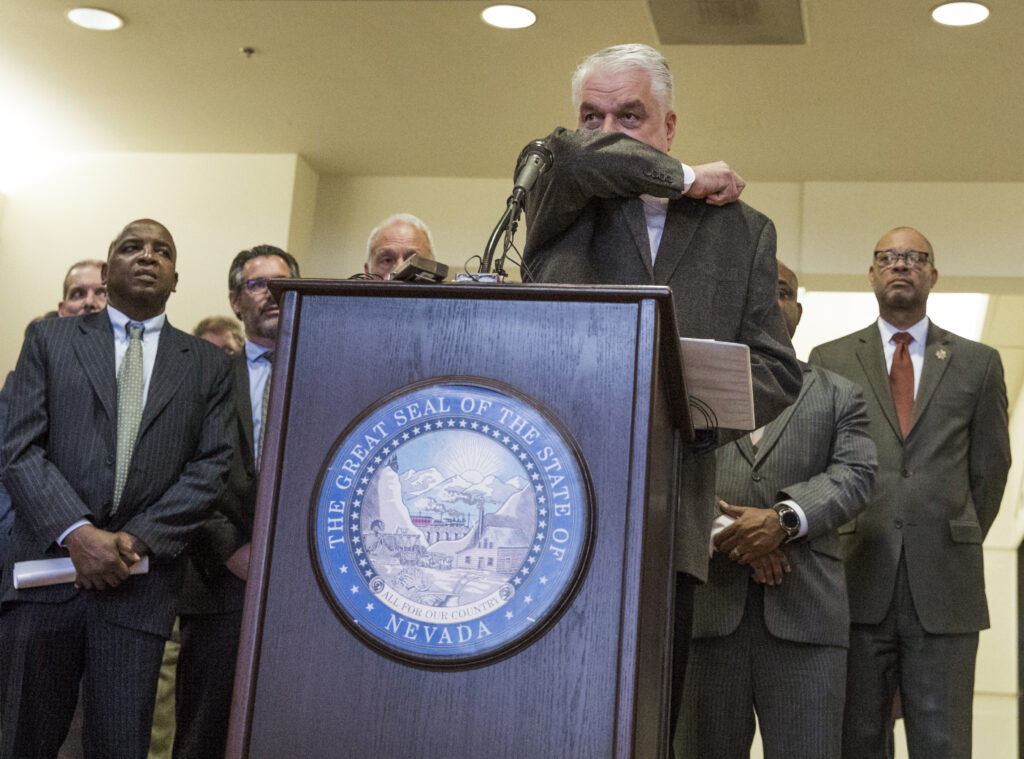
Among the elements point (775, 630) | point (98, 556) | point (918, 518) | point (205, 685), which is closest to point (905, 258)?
point (918, 518)

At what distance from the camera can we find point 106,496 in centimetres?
286

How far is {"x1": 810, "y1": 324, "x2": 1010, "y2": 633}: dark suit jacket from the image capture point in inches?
136

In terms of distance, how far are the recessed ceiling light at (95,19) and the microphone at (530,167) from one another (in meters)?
3.84

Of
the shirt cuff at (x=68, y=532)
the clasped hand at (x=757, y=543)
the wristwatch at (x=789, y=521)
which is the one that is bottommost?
the shirt cuff at (x=68, y=532)

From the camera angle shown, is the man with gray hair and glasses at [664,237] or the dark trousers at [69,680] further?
the dark trousers at [69,680]

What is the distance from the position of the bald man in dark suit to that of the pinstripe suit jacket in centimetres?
127

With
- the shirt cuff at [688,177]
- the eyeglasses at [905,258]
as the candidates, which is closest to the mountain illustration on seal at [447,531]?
the shirt cuff at [688,177]

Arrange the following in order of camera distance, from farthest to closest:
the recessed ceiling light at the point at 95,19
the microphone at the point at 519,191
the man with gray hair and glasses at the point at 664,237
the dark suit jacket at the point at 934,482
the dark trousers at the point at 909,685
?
the recessed ceiling light at the point at 95,19, the dark suit jacket at the point at 934,482, the dark trousers at the point at 909,685, the man with gray hair and glasses at the point at 664,237, the microphone at the point at 519,191

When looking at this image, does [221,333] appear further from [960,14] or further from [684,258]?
[684,258]

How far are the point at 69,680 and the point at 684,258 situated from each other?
1678 millimetres

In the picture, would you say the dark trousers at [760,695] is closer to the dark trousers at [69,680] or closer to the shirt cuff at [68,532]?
the dark trousers at [69,680]

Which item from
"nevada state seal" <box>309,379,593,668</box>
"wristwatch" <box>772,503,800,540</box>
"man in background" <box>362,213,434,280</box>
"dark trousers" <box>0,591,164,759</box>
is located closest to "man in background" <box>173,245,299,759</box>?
"dark trousers" <box>0,591,164,759</box>

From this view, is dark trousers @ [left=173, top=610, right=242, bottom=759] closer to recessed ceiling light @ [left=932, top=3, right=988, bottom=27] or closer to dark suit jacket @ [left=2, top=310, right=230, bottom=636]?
dark suit jacket @ [left=2, top=310, right=230, bottom=636]

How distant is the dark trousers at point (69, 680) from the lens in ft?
8.93
